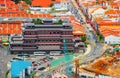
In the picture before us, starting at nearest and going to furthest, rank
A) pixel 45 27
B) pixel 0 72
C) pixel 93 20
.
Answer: pixel 0 72 → pixel 45 27 → pixel 93 20

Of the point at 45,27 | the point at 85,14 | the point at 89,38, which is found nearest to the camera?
the point at 45,27

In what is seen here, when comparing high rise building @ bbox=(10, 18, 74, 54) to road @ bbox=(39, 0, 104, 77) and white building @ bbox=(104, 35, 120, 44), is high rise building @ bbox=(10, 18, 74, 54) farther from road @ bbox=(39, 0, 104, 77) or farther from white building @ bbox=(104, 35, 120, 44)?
white building @ bbox=(104, 35, 120, 44)

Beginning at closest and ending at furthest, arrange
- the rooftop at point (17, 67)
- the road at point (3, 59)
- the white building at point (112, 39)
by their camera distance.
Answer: the rooftop at point (17, 67) → the road at point (3, 59) → the white building at point (112, 39)

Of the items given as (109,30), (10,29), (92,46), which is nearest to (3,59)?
(10,29)

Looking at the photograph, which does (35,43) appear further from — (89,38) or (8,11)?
(8,11)

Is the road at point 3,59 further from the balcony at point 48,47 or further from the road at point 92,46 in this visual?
the road at point 92,46

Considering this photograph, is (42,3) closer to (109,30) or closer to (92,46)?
(109,30)

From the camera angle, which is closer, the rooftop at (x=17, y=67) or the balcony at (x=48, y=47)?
the rooftop at (x=17, y=67)

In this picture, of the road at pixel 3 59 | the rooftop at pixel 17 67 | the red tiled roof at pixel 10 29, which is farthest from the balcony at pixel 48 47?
the rooftop at pixel 17 67

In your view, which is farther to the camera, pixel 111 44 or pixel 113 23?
pixel 113 23

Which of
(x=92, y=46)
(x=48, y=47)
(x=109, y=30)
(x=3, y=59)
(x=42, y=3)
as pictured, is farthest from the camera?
(x=42, y=3)

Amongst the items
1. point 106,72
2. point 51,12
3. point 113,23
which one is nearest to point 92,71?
point 106,72
